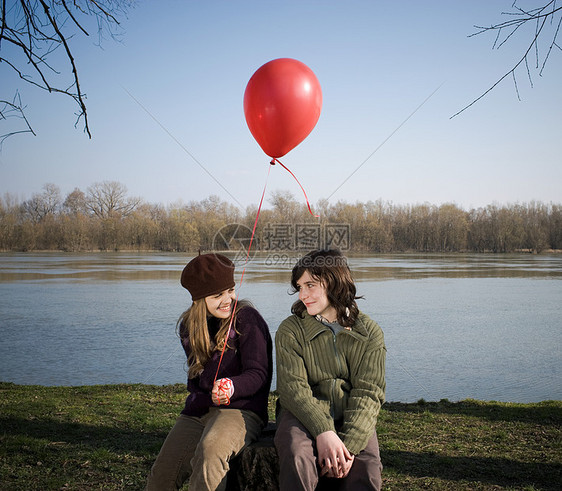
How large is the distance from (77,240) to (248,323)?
57.9m

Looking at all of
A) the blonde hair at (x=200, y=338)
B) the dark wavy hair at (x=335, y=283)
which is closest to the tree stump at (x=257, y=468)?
the blonde hair at (x=200, y=338)

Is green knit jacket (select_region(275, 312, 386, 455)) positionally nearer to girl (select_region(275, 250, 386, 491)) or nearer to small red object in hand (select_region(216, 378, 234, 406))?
girl (select_region(275, 250, 386, 491))

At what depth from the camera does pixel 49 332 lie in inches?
421

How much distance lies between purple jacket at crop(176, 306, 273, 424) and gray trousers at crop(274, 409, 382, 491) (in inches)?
12.6

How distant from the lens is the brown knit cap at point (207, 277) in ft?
10.0

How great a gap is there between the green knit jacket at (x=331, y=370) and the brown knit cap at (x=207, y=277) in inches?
18.4

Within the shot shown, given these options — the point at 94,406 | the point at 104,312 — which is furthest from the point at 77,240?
the point at 94,406

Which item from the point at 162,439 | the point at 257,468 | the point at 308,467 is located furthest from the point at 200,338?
the point at 162,439

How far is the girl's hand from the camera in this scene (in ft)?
9.02

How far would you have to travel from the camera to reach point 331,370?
2840mm

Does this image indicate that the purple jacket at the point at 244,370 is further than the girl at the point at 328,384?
Yes

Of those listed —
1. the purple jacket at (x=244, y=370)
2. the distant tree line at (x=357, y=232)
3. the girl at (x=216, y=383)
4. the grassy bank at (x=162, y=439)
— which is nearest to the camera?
the girl at (x=216, y=383)

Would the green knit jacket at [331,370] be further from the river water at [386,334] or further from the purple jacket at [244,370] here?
the river water at [386,334]

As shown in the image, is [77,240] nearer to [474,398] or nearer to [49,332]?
[49,332]
